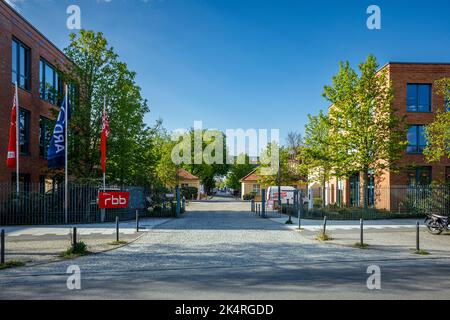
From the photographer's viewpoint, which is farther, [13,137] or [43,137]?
[43,137]

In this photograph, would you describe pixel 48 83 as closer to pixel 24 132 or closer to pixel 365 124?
pixel 24 132

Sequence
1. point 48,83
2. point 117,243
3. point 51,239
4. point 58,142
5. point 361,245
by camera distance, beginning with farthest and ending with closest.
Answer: point 48,83, point 58,142, point 51,239, point 117,243, point 361,245

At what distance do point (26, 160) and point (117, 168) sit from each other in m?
5.76

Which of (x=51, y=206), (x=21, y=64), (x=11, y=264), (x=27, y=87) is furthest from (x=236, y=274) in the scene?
(x=21, y=64)

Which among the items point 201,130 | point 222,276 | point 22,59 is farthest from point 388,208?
point 201,130

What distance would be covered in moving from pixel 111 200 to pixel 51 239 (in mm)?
4447

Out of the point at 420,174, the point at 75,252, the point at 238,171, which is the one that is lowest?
the point at 75,252

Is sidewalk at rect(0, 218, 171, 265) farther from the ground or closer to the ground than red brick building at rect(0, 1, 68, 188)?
closer to the ground

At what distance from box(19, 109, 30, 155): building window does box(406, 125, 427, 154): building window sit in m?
26.3

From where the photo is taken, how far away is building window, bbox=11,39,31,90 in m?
22.5

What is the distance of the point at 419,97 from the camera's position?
1083 inches

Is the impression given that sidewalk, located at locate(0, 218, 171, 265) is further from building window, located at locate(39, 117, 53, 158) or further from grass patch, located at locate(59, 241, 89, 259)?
building window, located at locate(39, 117, 53, 158)

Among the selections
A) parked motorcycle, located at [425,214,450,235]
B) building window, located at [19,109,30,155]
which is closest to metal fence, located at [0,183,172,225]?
building window, located at [19,109,30,155]
